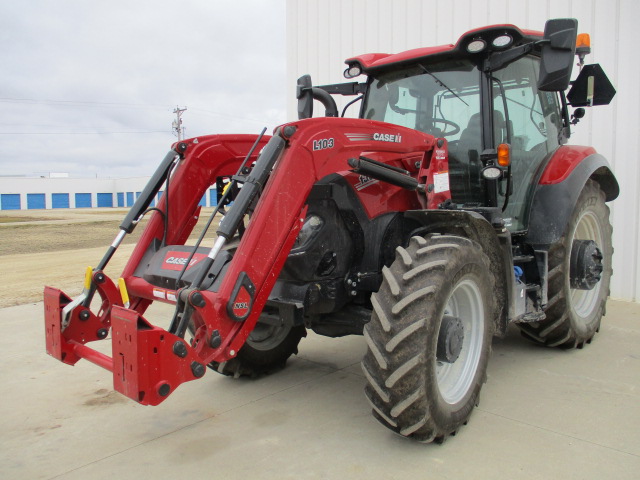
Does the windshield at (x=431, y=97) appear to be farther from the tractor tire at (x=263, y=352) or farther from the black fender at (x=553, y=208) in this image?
the tractor tire at (x=263, y=352)

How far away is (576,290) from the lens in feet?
17.0

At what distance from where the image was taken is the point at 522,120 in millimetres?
4305

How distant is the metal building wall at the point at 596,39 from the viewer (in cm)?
649

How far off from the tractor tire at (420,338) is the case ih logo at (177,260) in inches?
41.9

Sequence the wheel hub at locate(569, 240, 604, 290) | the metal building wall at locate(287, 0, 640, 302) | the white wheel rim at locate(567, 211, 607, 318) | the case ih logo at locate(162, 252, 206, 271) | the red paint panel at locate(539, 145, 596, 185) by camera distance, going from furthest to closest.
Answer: the metal building wall at locate(287, 0, 640, 302) < the white wheel rim at locate(567, 211, 607, 318) < the wheel hub at locate(569, 240, 604, 290) < the red paint panel at locate(539, 145, 596, 185) < the case ih logo at locate(162, 252, 206, 271)

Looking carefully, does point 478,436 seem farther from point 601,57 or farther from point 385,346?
point 601,57

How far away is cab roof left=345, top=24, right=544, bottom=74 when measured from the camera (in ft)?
11.9

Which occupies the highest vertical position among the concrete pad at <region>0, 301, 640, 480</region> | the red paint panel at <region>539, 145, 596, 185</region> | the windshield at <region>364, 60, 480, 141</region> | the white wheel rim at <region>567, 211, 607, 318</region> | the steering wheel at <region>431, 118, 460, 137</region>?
the windshield at <region>364, 60, 480, 141</region>

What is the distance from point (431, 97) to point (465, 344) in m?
1.86

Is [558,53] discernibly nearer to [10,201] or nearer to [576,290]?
[576,290]

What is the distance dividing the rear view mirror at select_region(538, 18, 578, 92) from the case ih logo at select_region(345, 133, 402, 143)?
957 mm

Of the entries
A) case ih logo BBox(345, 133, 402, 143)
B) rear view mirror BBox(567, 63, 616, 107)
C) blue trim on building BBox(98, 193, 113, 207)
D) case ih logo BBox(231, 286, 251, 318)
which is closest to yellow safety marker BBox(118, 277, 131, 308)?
case ih logo BBox(231, 286, 251, 318)

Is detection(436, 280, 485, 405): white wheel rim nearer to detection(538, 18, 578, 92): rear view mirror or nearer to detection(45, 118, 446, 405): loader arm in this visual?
detection(45, 118, 446, 405): loader arm

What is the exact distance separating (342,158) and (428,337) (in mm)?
1133
